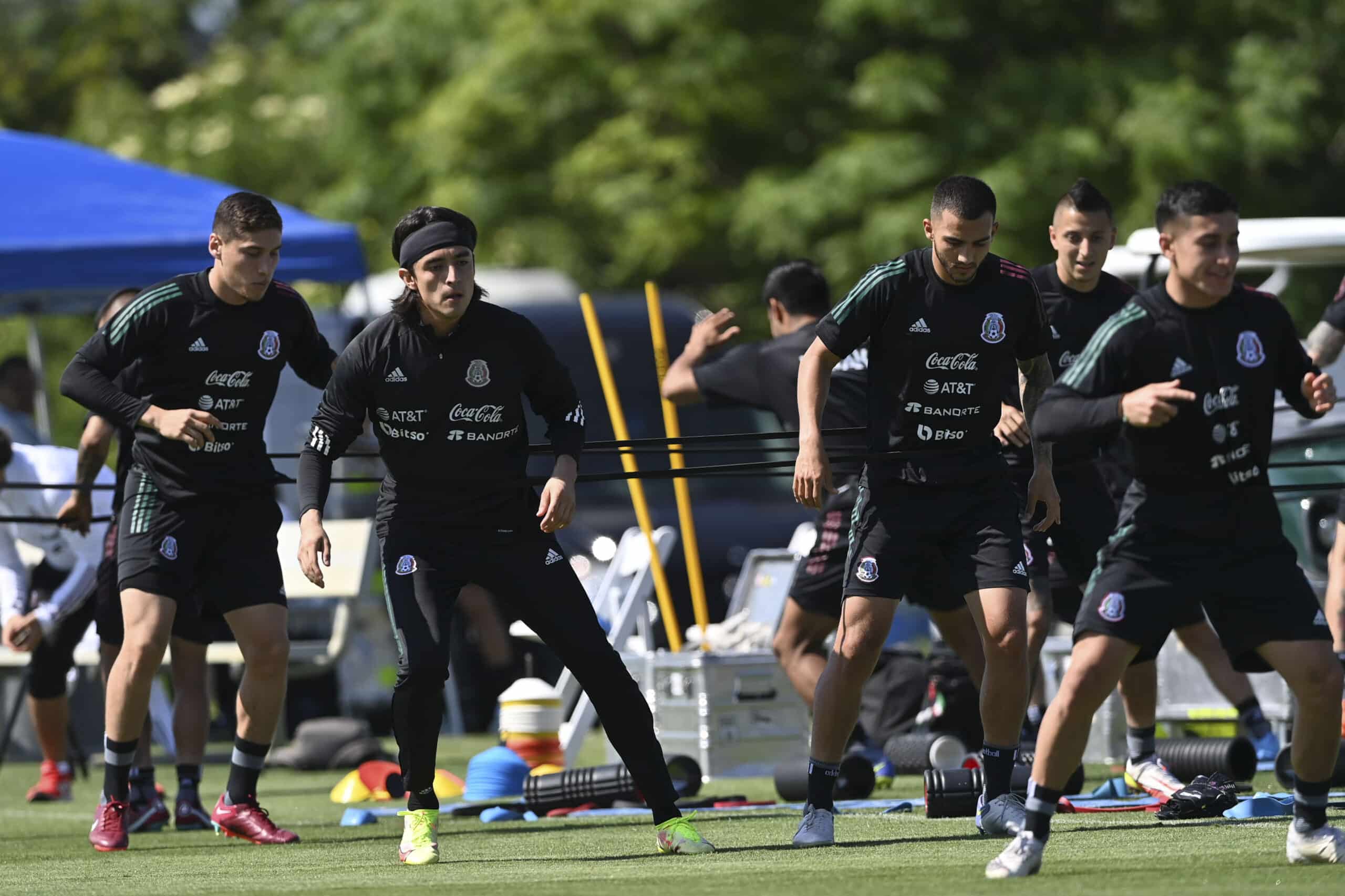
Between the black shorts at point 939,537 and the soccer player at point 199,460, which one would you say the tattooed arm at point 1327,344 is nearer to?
the black shorts at point 939,537

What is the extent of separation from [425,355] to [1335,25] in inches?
623

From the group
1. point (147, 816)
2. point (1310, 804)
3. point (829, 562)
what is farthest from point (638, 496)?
point (1310, 804)

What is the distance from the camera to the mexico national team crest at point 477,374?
706 centimetres

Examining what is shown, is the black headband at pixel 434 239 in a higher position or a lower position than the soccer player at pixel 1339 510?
higher

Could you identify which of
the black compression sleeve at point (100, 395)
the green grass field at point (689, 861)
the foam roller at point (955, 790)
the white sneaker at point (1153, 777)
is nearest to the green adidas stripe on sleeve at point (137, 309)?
the black compression sleeve at point (100, 395)

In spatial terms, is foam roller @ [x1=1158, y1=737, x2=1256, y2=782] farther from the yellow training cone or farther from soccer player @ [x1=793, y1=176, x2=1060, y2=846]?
the yellow training cone

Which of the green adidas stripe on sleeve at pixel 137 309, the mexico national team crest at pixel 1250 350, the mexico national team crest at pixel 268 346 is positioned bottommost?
the mexico national team crest at pixel 1250 350

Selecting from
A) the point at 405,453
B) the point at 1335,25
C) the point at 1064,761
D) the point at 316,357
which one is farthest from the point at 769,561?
the point at 1335,25

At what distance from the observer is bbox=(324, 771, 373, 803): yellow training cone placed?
10.2m

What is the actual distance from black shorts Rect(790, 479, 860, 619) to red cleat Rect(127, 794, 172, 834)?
2.69 m

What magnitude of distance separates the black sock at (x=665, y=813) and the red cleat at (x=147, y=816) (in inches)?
105

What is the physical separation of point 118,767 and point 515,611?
188cm

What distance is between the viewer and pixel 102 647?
9.42 m

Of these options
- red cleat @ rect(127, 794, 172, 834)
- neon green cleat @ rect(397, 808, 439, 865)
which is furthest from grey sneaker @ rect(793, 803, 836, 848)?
red cleat @ rect(127, 794, 172, 834)
